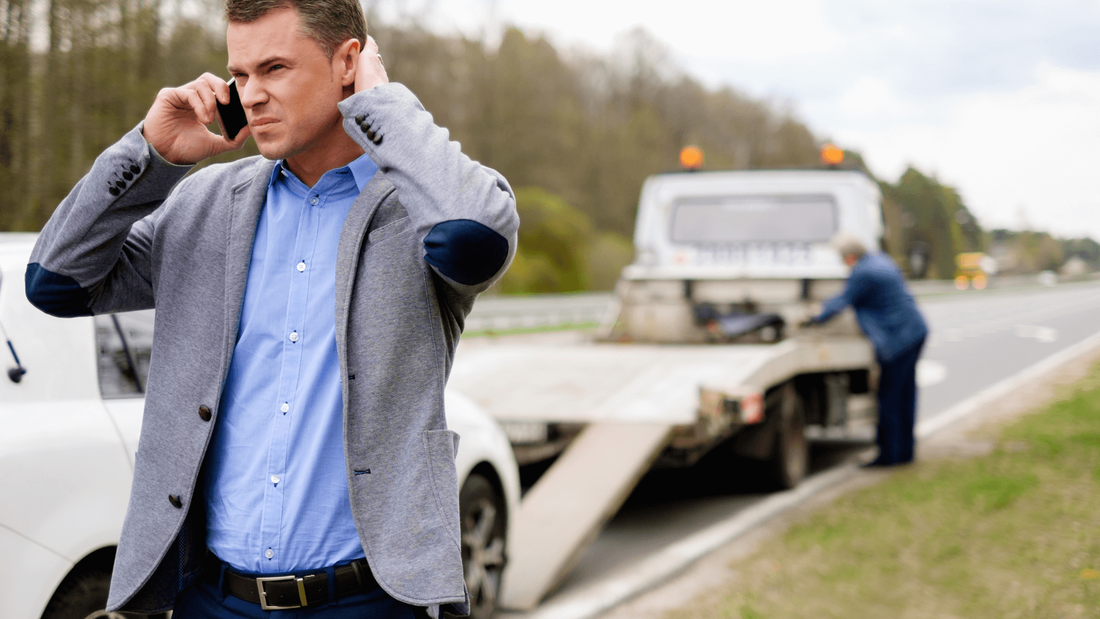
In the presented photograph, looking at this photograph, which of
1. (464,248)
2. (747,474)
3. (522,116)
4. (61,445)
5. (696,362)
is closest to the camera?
(464,248)

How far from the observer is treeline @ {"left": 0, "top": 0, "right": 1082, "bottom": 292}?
12805 millimetres

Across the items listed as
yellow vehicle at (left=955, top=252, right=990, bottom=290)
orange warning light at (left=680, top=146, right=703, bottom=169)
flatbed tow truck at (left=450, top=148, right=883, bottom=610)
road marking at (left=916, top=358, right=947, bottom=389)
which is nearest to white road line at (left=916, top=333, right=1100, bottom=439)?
flatbed tow truck at (left=450, top=148, right=883, bottom=610)

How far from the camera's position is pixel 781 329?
8984 millimetres

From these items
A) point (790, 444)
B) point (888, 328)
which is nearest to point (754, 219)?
point (888, 328)

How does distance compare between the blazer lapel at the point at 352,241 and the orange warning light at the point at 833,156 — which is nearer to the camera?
the blazer lapel at the point at 352,241

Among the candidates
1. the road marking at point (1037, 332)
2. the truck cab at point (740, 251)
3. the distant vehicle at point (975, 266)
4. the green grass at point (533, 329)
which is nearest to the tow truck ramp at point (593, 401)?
the truck cab at point (740, 251)

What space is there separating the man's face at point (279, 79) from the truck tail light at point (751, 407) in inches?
178

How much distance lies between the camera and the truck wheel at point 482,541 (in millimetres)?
4254

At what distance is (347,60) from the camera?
1.90 meters

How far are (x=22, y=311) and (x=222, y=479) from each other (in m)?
1.52

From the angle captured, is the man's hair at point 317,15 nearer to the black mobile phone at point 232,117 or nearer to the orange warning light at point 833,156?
the black mobile phone at point 232,117

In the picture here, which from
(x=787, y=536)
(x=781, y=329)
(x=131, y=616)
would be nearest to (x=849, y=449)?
(x=781, y=329)

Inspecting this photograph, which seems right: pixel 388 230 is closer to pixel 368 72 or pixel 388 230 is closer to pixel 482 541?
pixel 368 72

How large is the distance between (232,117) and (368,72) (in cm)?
27
